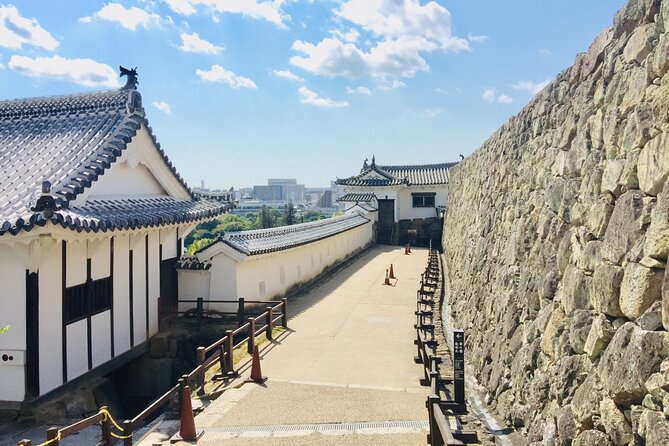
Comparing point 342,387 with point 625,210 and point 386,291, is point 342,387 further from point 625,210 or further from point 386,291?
point 386,291

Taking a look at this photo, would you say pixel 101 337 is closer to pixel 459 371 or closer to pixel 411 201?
pixel 459 371

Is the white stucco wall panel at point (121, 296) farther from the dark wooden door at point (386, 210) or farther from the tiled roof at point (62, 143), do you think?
the dark wooden door at point (386, 210)

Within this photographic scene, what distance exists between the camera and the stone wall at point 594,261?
3.39 metres

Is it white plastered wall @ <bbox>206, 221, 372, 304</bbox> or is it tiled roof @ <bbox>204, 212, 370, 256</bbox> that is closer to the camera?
white plastered wall @ <bbox>206, 221, 372, 304</bbox>

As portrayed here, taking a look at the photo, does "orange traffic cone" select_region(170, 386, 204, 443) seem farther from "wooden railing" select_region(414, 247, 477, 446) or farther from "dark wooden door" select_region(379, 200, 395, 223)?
"dark wooden door" select_region(379, 200, 395, 223)

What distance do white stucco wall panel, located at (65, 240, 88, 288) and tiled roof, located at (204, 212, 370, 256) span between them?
15.4ft

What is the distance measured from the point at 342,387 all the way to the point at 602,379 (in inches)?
212

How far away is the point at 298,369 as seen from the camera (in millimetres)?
9641

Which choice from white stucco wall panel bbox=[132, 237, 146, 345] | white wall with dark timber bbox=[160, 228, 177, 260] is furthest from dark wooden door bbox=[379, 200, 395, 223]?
white stucco wall panel bbox=[132, 237, 146, 345]

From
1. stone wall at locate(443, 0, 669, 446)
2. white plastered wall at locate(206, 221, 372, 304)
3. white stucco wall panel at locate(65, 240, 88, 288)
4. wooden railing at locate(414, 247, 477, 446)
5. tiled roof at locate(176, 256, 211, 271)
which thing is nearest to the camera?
stone wall at locate(443, 0, 669, 446)

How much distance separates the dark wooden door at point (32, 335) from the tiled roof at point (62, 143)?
48.9 inches

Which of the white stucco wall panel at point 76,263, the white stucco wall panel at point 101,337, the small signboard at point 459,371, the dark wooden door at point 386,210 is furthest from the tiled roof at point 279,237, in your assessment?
the dark wooden door at point 386,210

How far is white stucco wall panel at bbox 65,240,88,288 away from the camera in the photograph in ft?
29.5

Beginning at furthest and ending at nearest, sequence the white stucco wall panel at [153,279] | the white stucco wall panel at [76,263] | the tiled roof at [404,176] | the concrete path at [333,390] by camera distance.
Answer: the tiled roof at [404,176]
the white stucco wall panel at [153,279]
the white stucco wall panel at [76,263]
the concrete path at [333,390]
